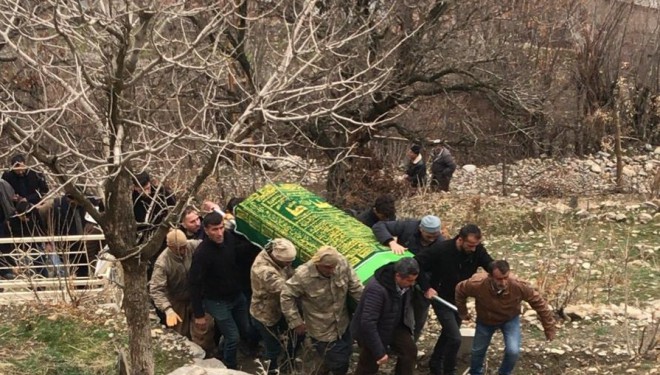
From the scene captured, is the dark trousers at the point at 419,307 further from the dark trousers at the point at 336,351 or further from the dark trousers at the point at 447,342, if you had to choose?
the dark trousers at the point at 336,351

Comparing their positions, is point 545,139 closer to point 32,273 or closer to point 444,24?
point 444,24

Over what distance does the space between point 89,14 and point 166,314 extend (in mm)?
2563

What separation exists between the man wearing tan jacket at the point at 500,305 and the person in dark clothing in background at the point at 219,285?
1.88 m

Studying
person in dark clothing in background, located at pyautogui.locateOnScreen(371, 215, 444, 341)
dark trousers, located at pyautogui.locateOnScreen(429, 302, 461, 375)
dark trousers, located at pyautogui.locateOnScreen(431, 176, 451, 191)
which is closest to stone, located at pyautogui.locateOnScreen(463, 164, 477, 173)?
dark trousers, located at pyautogui.locateOnScreen(431, 176, 451, 191)

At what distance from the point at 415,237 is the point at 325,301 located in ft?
3.50

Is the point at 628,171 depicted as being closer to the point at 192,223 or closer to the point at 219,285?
the point at 192,223

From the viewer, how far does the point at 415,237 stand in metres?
6.36

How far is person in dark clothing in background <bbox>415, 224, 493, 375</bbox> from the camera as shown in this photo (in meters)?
6.05

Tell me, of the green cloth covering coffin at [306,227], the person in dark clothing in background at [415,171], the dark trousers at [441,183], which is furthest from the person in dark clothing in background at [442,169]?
the green cloth covering coffin at [306,227]

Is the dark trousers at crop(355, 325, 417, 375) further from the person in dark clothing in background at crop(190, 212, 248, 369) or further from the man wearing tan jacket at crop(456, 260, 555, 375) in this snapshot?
the person in dark clothing in background at crop(190, 212, 248, 369)

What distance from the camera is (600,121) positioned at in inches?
789

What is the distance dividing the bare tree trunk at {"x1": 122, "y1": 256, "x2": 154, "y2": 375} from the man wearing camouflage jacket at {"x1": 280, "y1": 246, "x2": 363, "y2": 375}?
3.50ft

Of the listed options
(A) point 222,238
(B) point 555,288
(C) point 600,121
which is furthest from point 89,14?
(C) point 600,121

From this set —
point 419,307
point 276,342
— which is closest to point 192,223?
point 276,342
